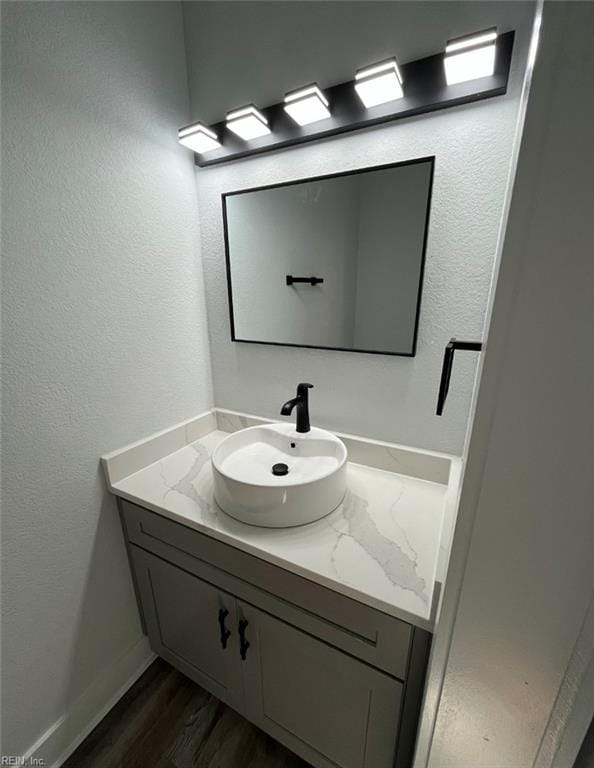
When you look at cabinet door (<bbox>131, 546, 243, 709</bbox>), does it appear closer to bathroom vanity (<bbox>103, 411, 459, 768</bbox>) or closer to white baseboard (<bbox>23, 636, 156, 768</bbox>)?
bathroom vanity (<bbox>103, 411, 459, 768</bbox>)

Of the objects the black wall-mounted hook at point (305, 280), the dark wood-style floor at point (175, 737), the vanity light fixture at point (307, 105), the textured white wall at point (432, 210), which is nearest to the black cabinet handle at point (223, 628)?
the dark wood-style floor at point (175, 737)

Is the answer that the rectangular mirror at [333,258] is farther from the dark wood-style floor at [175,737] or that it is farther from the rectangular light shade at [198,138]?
the dark wood-style floor at [175,737]

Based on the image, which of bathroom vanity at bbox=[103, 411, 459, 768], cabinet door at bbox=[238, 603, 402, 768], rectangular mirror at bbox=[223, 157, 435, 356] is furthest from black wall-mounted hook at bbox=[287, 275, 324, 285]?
cabinet door at bbox=[238, 603, 402, 768]

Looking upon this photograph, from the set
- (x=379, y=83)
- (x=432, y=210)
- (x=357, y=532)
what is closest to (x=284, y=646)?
(x=357, y=532)

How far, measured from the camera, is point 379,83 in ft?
2.64

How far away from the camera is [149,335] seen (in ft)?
3.65

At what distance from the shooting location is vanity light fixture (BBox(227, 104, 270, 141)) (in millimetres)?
947

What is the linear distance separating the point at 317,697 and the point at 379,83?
1.60 meters

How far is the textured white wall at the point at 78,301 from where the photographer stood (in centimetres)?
77

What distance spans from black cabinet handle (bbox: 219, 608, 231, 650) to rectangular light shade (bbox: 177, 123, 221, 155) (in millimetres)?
1492

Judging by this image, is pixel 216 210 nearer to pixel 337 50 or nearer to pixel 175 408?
pixel 337 50

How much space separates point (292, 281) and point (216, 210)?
42cm

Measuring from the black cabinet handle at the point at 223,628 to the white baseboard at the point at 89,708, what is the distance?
52 cm

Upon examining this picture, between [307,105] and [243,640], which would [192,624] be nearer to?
[243,640]
